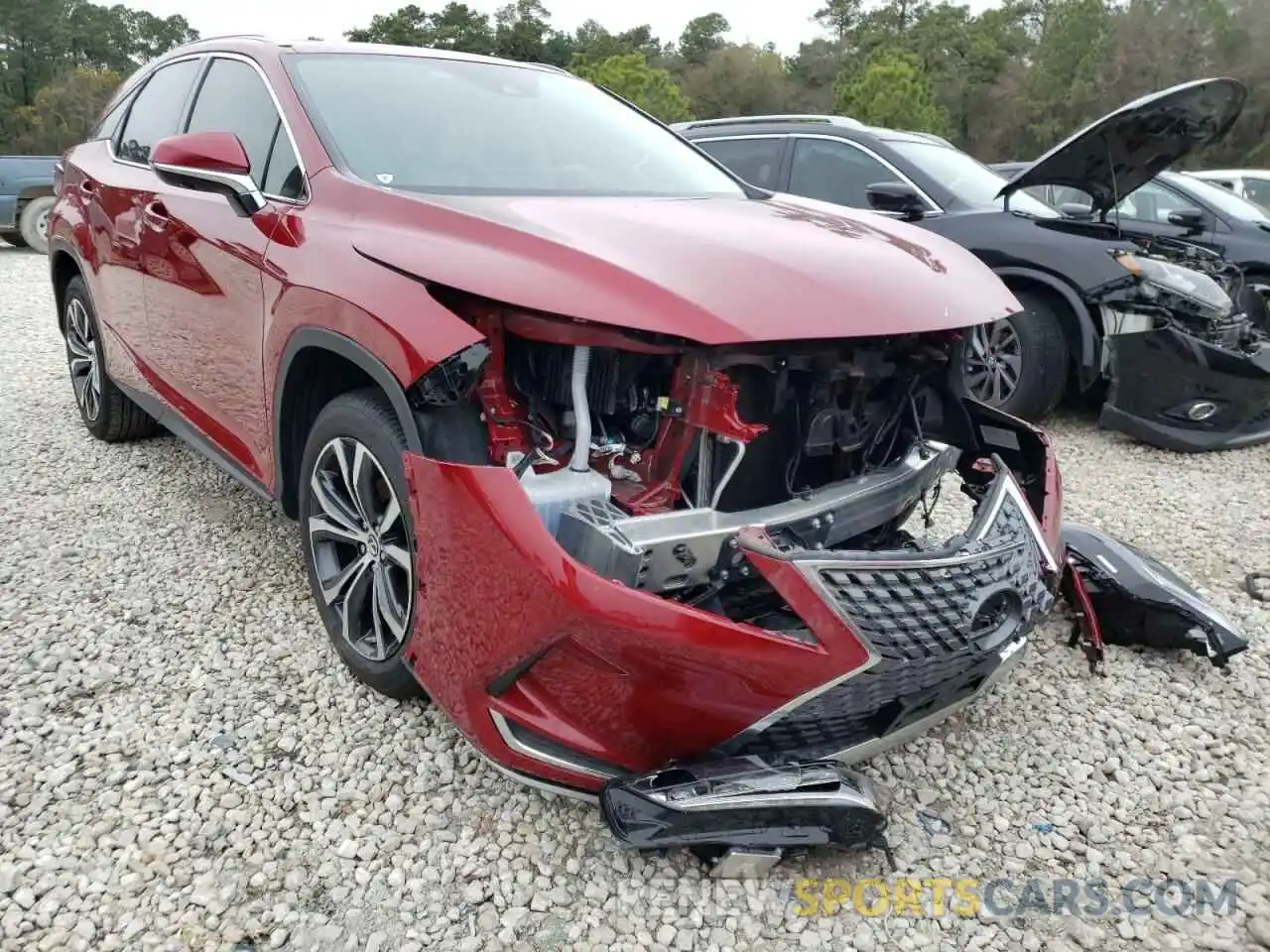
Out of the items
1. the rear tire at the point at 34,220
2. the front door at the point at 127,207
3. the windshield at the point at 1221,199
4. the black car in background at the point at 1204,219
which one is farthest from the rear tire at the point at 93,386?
the rear tire at the point at 34,220

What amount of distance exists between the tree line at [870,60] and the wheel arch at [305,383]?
1383cm

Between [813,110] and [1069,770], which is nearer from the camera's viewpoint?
[1069,770]

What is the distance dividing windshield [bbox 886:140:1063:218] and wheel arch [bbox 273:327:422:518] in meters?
4.36

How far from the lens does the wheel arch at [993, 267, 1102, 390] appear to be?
198 inches

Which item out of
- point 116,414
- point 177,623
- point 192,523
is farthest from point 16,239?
point 177,623

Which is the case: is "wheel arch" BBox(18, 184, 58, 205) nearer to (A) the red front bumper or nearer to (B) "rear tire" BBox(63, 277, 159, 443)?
(B) "rear tire" BBox(63, 277, 159, 443)

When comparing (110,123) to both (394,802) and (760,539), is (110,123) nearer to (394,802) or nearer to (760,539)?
(394,802)

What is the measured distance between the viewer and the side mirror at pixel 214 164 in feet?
8.30

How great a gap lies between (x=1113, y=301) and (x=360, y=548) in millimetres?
4223

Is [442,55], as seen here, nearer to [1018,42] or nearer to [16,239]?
[16,239]

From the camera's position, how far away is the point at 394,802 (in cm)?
221

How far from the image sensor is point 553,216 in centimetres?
227

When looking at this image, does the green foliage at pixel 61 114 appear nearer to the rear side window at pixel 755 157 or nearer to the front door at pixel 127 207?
the rear side window at pixel 755 157

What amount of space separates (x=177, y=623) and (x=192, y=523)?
87 cm
